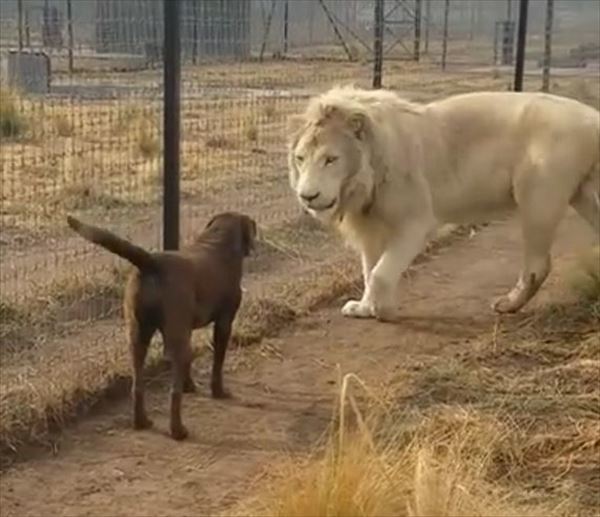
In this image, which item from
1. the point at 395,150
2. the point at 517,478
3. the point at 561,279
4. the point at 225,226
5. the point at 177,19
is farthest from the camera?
the point at 561,279

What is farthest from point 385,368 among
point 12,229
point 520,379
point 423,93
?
point 423,93

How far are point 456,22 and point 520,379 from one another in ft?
89.2

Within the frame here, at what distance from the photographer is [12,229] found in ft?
34.6

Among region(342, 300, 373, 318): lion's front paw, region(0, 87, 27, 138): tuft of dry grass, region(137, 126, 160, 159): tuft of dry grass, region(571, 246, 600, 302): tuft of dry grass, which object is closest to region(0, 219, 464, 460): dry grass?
region(342, 300, 373, 318): lion's front paw

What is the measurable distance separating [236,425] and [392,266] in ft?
7.47

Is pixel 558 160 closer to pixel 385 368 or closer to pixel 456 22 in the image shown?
pixel 385 368

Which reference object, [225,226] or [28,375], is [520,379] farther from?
[28,375]

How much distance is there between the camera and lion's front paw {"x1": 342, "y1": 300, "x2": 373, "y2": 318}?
331 inches

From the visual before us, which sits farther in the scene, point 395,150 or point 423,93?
point 423,93

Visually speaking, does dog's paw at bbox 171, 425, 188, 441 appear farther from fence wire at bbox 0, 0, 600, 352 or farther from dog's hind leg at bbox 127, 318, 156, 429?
fence wire at bbox 0, 0, 600, 352

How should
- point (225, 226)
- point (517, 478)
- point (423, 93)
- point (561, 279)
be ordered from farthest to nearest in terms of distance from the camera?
point (423, 93)
point (561, 279)
point (225, 226)
point (517, 478)

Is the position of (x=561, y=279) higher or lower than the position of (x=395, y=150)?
lower

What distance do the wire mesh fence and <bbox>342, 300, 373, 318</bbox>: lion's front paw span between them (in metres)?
0.50

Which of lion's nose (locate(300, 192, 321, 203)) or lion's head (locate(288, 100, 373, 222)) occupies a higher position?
lion's head (locate(288, 100, 373, 222))
